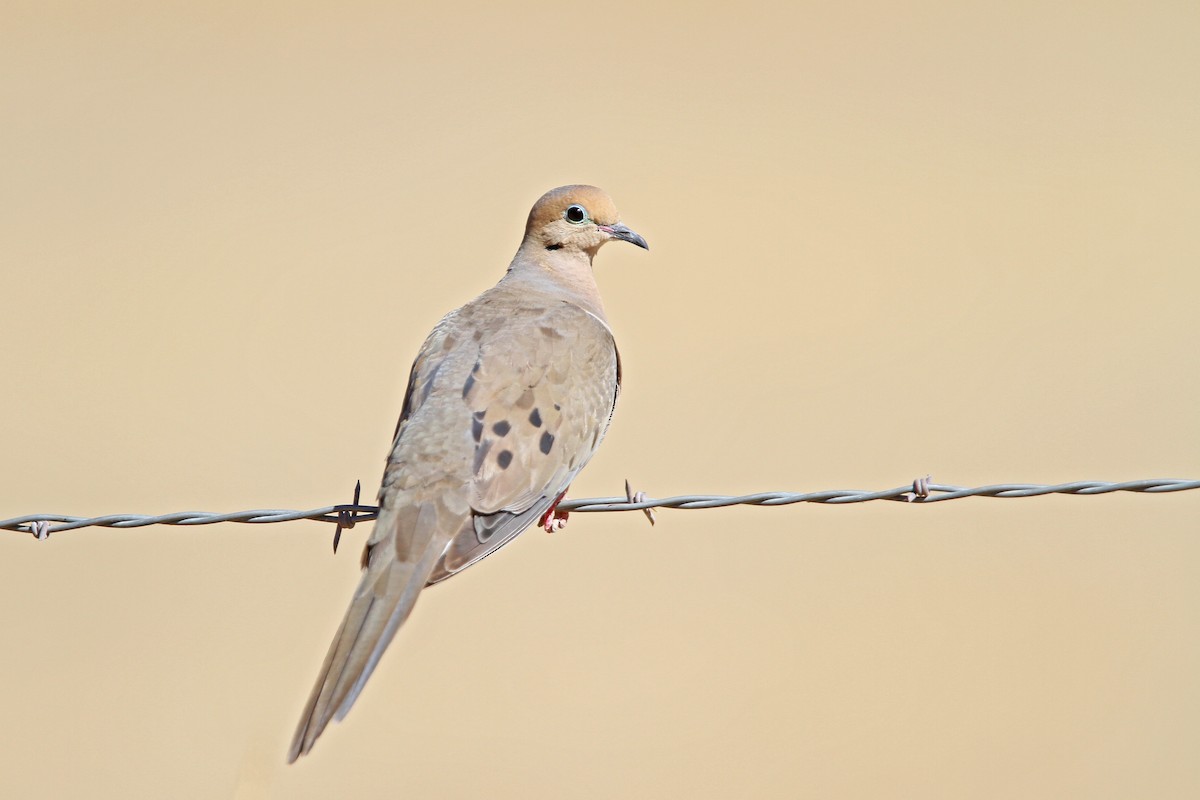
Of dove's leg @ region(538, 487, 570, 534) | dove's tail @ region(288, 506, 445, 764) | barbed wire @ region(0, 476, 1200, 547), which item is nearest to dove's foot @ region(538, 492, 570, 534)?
dove's leg @ region(538, 487, 570, 534)

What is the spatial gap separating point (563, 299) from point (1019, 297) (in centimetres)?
823

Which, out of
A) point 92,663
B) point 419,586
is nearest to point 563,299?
point 419,586

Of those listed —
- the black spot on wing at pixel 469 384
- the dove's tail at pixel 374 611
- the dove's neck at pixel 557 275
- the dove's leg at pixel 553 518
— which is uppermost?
the dove's neck at pixel 557 275

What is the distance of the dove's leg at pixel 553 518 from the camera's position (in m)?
4.78

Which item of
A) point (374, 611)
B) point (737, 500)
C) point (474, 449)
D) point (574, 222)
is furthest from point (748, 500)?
point (574, 222)

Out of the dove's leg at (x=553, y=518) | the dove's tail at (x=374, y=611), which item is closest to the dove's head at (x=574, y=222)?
the dove's leg at (x=553, y=518)

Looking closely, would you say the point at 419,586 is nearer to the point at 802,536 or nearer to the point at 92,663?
the point at 92,663

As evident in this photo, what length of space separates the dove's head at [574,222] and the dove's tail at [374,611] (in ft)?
6.24

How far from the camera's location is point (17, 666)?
8266mm

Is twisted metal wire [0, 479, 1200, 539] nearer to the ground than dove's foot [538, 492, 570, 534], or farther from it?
nearer to the ground

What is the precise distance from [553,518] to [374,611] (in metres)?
1.05

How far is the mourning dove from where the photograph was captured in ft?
13.2

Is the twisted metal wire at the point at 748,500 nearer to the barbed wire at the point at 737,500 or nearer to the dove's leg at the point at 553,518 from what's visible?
the barbed wire at the point at 737,500

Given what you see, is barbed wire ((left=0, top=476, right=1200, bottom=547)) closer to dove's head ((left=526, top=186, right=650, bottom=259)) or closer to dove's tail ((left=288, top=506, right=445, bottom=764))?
dove's tail ((left=288, top=506, right=445, bottom=764))
